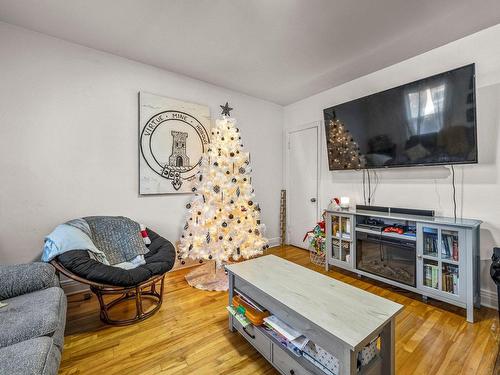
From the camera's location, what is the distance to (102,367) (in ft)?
4.77

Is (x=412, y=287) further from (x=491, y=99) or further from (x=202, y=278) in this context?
(x=202, y=278)

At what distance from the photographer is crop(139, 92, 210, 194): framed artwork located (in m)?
2.77

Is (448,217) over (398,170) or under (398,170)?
under

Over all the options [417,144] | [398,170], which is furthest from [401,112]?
[398,170]

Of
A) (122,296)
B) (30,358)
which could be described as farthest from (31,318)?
(122,296)

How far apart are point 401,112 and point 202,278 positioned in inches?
115

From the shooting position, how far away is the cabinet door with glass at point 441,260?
6.41 ft

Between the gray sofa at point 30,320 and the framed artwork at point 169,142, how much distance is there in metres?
1.35

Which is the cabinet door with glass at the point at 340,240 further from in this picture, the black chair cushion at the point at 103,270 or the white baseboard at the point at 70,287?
the white baseboard at the point at 70,287

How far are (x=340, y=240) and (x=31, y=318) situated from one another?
2.81 m

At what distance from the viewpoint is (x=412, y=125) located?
7.88 feet

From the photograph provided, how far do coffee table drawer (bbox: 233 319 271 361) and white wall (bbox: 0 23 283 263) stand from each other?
178 centimetres

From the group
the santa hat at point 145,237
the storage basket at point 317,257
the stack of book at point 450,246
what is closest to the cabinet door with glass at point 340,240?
the storage basket at point 317,257

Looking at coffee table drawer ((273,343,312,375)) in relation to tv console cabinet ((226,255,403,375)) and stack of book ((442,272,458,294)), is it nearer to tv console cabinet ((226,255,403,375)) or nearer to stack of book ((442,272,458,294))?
tv console cabinet ((226,255,403,375))
